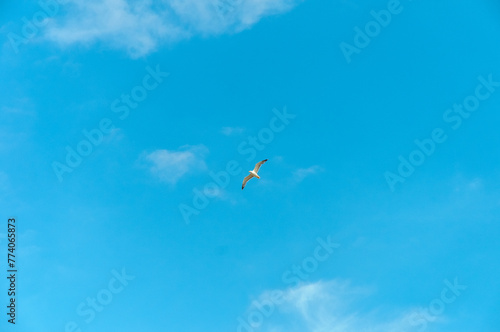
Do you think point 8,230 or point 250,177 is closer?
point 8,230

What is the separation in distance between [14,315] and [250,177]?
34062mm

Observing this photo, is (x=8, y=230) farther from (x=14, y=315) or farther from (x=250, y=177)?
(x=250, y=177)

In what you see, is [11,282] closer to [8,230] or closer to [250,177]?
[8,230]

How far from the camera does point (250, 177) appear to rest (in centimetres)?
7225

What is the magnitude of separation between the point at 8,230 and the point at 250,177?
3120cm

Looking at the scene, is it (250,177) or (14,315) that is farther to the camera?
(250,177)

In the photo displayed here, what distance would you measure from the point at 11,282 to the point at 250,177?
32812 mm

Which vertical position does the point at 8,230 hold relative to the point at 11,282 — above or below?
above

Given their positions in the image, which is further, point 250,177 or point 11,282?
point 250,177

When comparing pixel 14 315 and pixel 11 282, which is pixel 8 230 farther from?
pixel 14 315

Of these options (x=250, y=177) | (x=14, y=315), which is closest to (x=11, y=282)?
(x=14, y=315)

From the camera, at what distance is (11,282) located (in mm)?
63812

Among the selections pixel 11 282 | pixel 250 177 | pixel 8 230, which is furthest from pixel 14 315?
pixel 250 177
